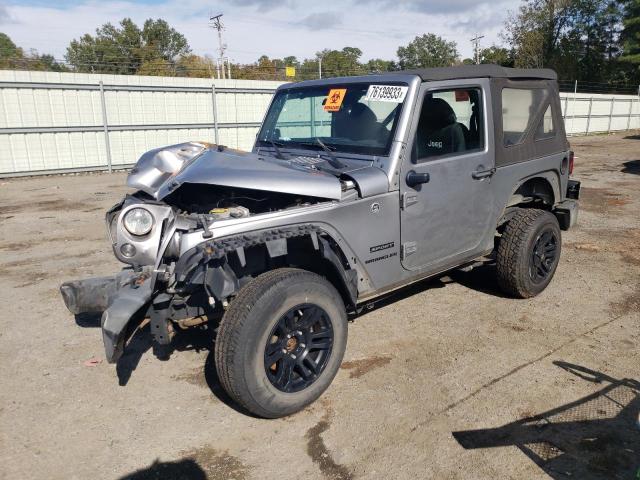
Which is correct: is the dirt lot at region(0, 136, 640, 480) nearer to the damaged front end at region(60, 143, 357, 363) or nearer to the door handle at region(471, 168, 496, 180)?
the damaged front end at region(60, 143, 357, 363)

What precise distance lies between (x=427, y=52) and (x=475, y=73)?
65.2 meters

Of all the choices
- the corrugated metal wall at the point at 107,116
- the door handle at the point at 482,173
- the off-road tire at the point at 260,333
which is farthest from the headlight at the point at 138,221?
the corrugated metal wall at the point at 107,116

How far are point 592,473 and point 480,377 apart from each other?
100 cm

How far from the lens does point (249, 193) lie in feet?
11.7

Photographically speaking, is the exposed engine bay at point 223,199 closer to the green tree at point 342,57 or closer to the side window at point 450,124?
the side window at point 450,124

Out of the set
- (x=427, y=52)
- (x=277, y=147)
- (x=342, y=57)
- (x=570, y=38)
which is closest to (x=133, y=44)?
(x=342, y=57)

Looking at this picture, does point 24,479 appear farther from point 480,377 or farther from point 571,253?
point 571,253

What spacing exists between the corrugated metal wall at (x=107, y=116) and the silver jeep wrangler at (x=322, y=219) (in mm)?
10953

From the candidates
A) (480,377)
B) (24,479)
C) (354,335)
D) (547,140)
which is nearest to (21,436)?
(24,479)

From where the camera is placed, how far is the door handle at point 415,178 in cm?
360

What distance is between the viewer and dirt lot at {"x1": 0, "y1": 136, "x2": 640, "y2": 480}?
272cm

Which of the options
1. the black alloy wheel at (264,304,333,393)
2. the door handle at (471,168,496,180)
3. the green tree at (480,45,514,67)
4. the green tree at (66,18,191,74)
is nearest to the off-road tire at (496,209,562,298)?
the door handle at (471,168,496,180)

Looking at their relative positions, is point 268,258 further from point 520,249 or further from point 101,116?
point 101,116

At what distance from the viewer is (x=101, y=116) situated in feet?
46.1
